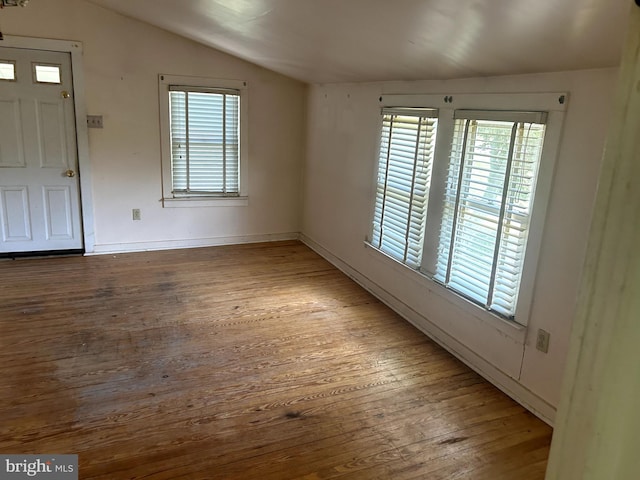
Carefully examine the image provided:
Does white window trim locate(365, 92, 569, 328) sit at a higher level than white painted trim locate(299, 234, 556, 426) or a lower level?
higher

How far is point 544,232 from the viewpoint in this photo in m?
2.47

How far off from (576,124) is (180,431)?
7.91 feet

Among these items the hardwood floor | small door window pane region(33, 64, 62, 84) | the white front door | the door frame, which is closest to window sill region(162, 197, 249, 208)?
the door frame

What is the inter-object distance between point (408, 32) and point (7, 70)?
3784mm

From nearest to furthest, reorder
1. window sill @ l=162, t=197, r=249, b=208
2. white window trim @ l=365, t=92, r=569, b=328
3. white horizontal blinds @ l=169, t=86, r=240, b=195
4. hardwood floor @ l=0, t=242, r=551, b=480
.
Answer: hardwood floor @ l=0, t=242, r=551, b=480 < white window trim @ l=365, t=92, r=569, b=328 < white horizontal blinds @ l=169, t=86, r=240, b=195 < window sill @ l=162, t=197, r=249, b=208

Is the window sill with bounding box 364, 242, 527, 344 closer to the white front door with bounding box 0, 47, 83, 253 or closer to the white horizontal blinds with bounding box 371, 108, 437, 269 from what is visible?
the white horizontal blinds with bounding box 371, 108, 437, 269

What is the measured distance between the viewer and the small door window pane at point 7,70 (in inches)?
168

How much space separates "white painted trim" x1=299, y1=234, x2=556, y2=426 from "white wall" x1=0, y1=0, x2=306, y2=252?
154 cm

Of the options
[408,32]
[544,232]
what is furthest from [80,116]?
[544,232]

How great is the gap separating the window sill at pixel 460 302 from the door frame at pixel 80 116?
9.52 feet

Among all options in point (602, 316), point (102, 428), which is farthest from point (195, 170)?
point (602, 316)

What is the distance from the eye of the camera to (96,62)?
4.52 m

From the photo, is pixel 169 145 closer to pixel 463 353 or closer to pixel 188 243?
pixel 188 243

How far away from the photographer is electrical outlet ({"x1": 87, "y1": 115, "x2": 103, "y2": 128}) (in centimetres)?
461
